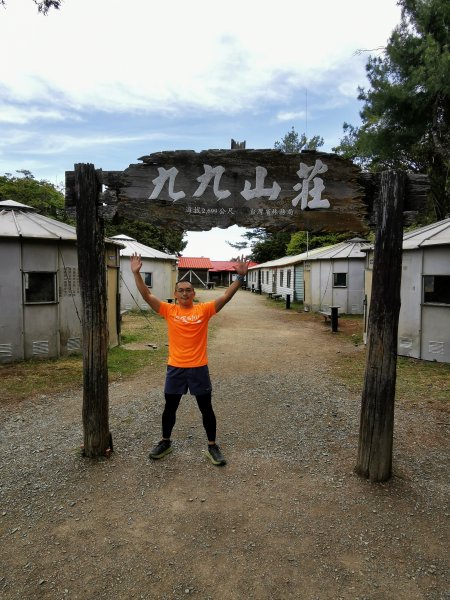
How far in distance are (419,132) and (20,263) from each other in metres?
15.7

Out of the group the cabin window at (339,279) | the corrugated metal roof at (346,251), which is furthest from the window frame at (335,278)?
the corrugated metal roof at (346,251)

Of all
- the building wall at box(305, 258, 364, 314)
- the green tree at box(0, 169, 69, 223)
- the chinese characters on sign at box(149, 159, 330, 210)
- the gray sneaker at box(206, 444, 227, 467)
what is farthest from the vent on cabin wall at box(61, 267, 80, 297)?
the green tree at box(0, 169, 69, 223)

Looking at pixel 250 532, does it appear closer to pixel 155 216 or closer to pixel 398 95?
pixel 155 216

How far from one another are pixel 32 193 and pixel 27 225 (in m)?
18.1

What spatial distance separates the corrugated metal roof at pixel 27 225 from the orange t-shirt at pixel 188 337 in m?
5.91

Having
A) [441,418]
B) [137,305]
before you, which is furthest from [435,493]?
[137,305]

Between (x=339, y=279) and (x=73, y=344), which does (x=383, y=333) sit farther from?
(x=339, y=279)

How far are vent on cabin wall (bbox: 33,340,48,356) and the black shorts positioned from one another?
6145mm

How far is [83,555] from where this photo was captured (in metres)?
2.91

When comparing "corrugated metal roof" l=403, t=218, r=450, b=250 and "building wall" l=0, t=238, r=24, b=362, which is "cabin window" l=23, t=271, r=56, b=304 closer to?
"building wall" l=0, t=238, r=24, b=362

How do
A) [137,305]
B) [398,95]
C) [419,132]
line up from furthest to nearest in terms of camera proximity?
[137,305], [419,132], [398,95]

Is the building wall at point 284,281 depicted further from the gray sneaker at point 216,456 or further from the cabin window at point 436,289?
the gray sneaker at point 216,456

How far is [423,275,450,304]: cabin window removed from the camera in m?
8.85

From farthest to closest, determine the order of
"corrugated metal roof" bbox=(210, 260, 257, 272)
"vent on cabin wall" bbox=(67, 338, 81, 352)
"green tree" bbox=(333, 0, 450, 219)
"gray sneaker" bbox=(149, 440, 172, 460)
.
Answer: "corrugated metal roof" bbox=(210, 260, 257, 272), "green tree" bbox=(333, 0, 450, 219), "vent on cabin wall" bbox=(67, 338, 81, 352), "gray sneaker" bbox=(149, 440, 172, 460)
